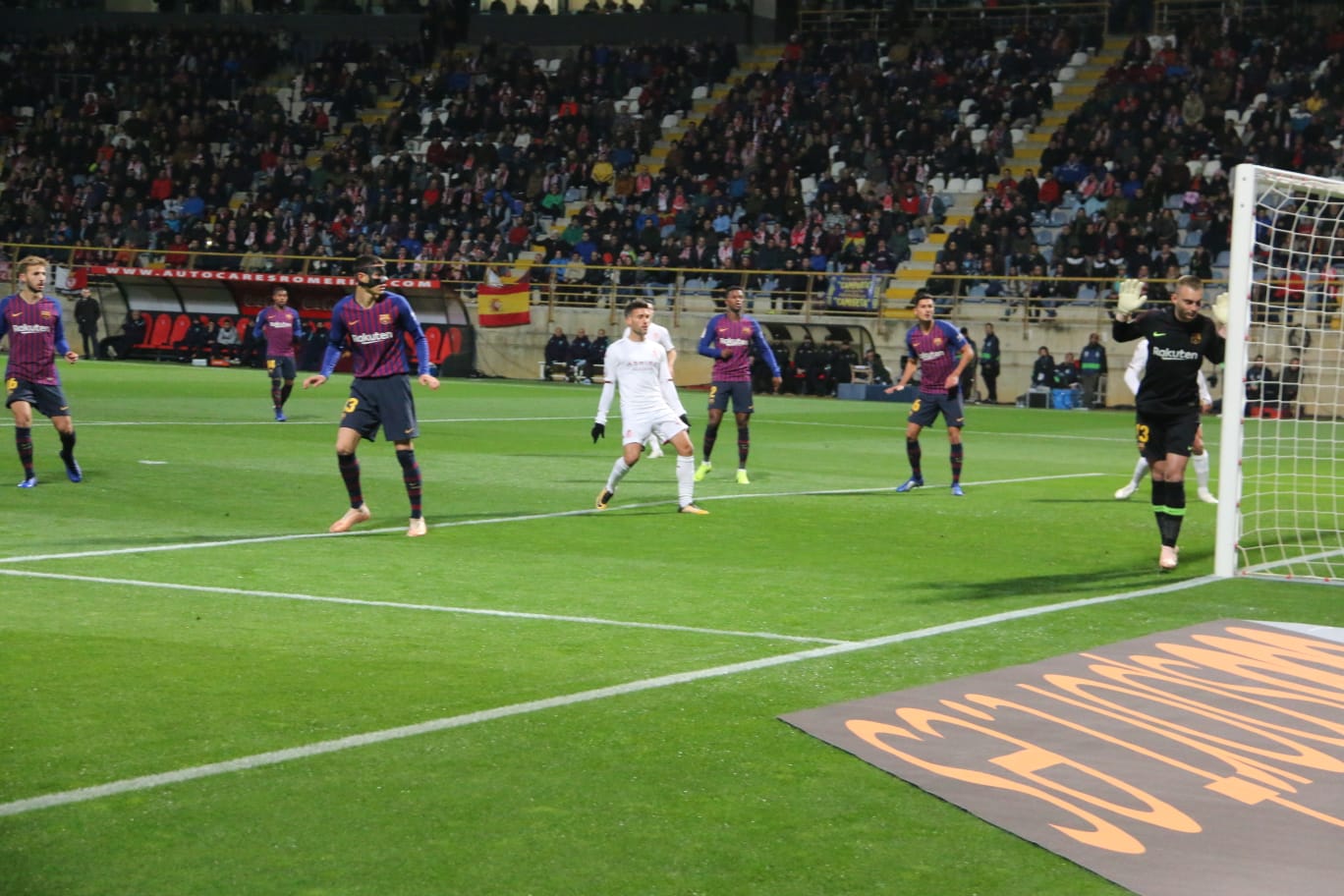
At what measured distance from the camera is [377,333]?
13406 mm

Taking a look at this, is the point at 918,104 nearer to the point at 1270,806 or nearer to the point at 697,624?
the point at 697,624

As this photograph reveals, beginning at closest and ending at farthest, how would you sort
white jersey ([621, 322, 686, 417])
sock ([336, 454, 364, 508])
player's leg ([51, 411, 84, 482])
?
sock ([336, 454, 364, 508]) → white jersey ([621, 322, 686, 417]) → player's leg ([51, 411, 84, 482])

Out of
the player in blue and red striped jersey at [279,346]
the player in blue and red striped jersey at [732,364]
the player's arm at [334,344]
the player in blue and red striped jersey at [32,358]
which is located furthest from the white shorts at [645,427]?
the player in blue and red striped jersey at [279,346]

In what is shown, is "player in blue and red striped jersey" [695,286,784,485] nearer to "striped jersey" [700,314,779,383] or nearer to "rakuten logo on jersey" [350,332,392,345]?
"striped jersey" [700,314,779,383]

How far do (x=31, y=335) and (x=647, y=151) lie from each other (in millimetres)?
35596

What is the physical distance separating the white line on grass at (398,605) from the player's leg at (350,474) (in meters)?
2.95

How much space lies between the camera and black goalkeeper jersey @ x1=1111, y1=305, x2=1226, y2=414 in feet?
39.4

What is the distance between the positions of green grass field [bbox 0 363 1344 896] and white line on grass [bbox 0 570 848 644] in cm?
4

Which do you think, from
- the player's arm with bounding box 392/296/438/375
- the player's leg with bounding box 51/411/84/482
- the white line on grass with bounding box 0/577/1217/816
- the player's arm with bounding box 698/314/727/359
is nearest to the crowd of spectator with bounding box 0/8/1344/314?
the player's arm with bounding box 698/314/727/359

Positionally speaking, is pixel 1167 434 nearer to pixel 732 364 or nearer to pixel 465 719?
pixel 465 719

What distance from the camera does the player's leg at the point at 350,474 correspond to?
13.4m

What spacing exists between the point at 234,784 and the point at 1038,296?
35589 millimetres

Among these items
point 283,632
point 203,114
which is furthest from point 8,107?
point 283,632

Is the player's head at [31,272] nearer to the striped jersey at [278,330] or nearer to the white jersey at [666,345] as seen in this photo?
the white jersey at [666,345]
